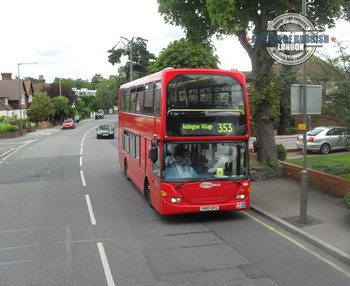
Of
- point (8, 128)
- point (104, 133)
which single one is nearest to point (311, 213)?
point (104, 133)

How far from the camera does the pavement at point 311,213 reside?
855 centimetres

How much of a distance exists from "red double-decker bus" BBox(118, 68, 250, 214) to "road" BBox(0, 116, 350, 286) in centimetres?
71

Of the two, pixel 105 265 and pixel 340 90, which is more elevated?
pixel 340 90

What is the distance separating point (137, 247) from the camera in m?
8.70

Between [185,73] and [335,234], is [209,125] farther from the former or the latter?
[335,234]

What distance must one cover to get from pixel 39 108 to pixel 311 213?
190 feet

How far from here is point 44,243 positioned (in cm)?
909

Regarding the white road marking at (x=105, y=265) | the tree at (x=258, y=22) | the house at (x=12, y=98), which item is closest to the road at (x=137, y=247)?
the white road marking at (x=105, y=265)

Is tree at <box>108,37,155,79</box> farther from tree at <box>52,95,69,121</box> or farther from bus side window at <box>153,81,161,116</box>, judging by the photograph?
bus side window at <box>153,81,161,116</box>

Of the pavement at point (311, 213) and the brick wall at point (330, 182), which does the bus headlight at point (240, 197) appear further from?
the brick wall at point (330, 182)

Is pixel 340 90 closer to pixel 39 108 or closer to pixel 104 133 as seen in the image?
pixel 104 133

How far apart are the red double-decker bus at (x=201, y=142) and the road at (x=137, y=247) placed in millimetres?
709

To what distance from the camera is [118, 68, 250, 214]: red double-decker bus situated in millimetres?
10258

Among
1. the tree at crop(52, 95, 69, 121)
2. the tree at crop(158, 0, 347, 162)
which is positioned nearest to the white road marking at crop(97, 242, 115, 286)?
the tree at crop(158, 0, 347, 162)
